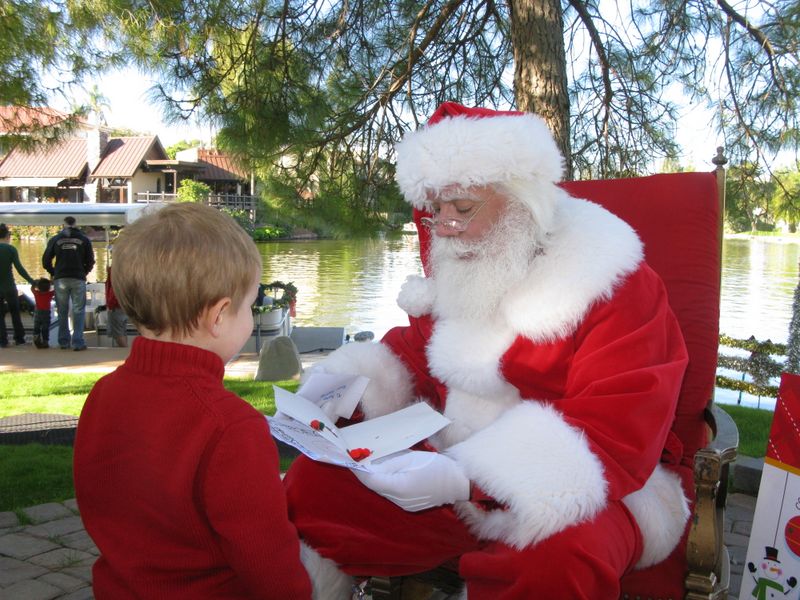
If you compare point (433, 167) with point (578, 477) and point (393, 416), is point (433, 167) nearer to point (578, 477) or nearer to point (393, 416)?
point (393, 416)

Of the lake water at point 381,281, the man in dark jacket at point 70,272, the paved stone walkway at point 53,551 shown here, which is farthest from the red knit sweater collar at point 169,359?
the man in dark jacket at point 70,272

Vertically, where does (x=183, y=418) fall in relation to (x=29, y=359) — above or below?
above

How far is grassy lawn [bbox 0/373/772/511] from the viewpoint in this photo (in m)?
2.99

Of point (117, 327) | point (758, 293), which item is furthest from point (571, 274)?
point (758, 293)

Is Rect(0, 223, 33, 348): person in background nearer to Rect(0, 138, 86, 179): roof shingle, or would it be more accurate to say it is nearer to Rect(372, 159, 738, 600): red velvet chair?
Rect(372, 159, 738, 600): red velvet chair

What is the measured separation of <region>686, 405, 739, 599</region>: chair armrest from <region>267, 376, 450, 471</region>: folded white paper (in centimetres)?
60

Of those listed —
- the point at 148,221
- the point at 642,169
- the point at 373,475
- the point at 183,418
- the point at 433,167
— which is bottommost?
the point at 373,475

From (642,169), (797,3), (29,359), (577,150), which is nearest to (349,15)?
(577,150)

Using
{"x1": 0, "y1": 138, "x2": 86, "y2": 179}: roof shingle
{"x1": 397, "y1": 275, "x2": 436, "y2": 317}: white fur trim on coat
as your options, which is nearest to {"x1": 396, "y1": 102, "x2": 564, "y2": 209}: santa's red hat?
{"x1": 397, "y1": 275, "x2": 436, "y2": 317}: white fur trim on coat

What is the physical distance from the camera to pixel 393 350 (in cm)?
221

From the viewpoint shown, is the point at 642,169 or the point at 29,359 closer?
the point at 642,169

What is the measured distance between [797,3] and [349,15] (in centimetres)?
292

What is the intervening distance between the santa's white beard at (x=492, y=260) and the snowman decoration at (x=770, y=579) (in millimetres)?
976

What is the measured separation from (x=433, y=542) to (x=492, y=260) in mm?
762
